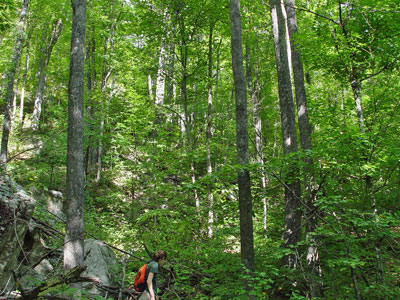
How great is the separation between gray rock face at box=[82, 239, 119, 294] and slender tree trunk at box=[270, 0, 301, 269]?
4.58 meters

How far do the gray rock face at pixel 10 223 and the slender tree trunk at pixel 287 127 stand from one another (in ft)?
18.7

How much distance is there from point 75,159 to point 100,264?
8.80ft

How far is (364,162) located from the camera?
516 centimetres

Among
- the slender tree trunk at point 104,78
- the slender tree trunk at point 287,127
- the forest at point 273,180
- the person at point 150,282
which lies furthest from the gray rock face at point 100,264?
the slender tree trunk at point 104,78

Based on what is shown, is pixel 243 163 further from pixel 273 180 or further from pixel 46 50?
pixel 46 50

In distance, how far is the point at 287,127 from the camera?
26.2 ft

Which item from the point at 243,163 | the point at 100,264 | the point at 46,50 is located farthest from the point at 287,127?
the point at 46,50

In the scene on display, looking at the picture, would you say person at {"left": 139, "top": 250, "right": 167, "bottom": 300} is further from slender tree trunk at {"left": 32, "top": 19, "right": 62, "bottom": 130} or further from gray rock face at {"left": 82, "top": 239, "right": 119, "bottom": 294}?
slender tree trunk at {"left": 32, "top": 19, "right": 62, "bottom": 130}

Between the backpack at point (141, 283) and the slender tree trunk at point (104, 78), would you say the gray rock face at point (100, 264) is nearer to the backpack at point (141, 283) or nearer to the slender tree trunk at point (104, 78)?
the backpack at point (141, 283)

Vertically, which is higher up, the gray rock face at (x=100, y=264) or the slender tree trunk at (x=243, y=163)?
the slender tree trunk at (x=243, y=163)

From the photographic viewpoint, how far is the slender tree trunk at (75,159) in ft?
19.2

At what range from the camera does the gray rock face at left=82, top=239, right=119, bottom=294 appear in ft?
20.3

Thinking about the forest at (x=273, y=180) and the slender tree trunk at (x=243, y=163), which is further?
the slender tree trunk at (x=243, y=163)

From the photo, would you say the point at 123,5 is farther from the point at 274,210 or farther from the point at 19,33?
the point at 274,210
